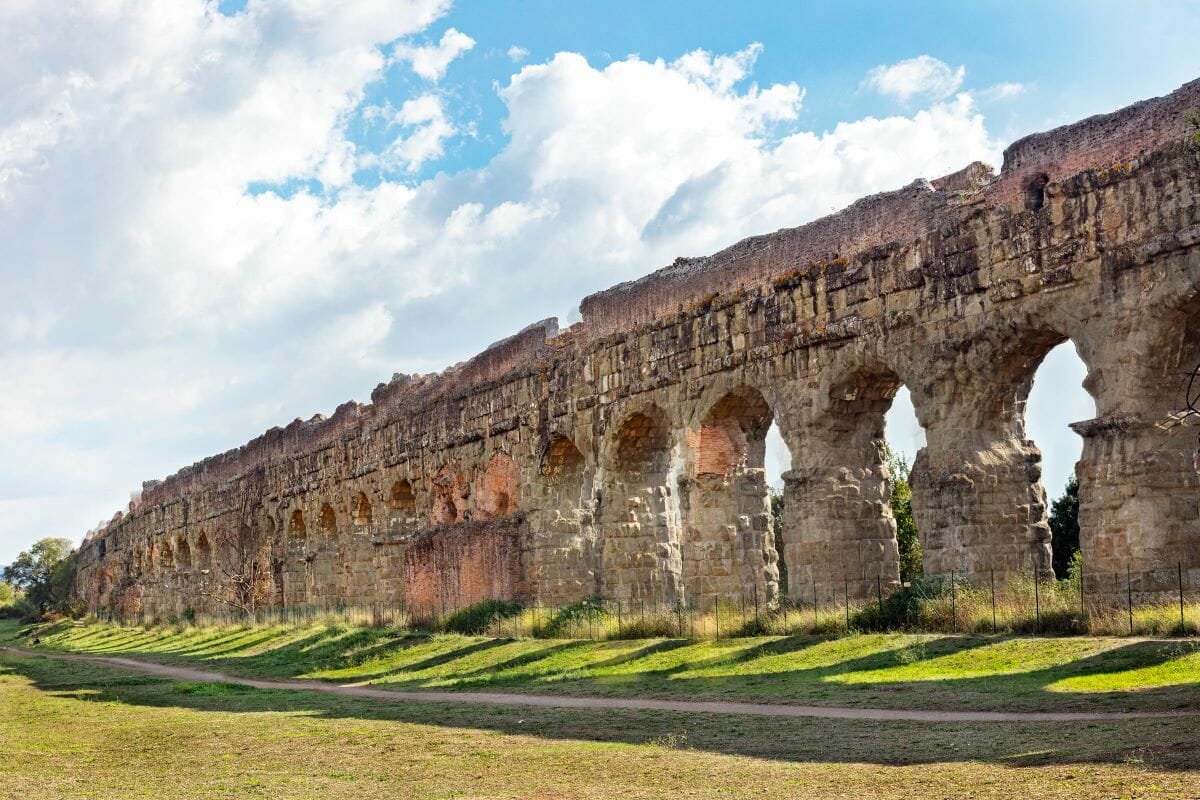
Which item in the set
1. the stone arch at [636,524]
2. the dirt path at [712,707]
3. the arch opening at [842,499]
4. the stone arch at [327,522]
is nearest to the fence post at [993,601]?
the arch opening at [842,499]

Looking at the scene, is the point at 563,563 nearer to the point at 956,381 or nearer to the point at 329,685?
the point at 329,685

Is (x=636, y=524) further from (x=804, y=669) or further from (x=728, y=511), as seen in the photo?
(x=804, y=669)

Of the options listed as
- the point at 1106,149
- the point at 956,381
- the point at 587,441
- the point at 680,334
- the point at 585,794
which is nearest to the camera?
the point at 585,794

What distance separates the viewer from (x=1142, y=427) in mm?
13219

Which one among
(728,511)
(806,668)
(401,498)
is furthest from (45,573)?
(806,668)

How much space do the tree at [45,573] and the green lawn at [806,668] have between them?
44.2m

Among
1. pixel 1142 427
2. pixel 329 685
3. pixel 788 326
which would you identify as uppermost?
pixel 788 326

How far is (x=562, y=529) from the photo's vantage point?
22.4 metres

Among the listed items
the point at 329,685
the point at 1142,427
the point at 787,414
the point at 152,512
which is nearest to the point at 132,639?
the point at 152,512

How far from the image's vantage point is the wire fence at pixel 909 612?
41.4ft

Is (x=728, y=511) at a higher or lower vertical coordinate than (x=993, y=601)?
higher

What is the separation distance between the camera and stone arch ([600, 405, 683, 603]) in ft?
67.4

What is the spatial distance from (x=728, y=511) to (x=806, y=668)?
5383 millimetres

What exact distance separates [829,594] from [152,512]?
114 feet
